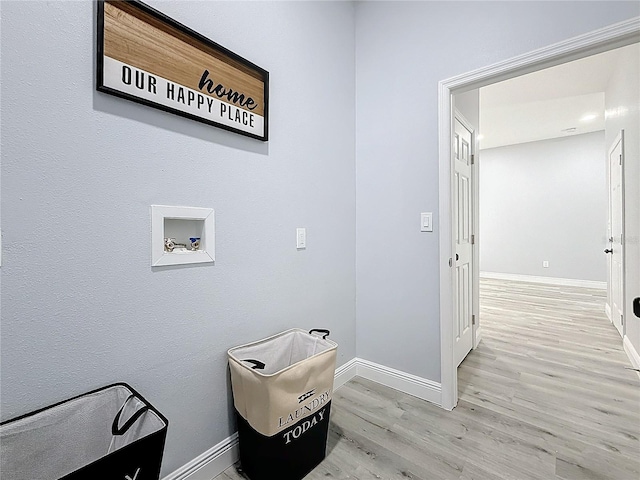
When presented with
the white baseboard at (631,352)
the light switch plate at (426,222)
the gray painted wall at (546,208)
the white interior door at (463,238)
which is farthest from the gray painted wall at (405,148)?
the gray painted wall at (546,208)

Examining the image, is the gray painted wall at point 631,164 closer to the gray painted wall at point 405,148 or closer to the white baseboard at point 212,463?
the gray painted wall at point 405,148

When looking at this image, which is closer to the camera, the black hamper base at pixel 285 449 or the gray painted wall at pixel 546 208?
the black hamper base at pixel 285 449

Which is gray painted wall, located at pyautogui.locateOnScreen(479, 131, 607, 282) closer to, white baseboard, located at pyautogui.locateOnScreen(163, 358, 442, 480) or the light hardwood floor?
the light hardwood floor

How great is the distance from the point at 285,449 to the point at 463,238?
6.76 ft

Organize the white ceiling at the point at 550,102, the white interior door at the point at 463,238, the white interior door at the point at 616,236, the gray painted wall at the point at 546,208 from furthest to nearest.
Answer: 1. the gray painted wall at the point at 546,208
2. the white ceiling at the point at 550,102
3. the white interior door at the point at 616,236
4. the white interior door at the point at 463,238

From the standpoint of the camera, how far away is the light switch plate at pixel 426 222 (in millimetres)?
1940

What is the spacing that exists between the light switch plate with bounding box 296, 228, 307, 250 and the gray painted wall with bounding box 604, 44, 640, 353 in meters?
2.64

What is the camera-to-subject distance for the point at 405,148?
2037 mm

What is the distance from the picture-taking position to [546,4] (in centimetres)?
153

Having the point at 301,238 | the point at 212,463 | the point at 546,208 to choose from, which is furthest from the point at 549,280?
the point at 212,463

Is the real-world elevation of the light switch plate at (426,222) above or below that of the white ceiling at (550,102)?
below

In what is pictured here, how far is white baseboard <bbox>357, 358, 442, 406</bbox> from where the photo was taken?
1.96 metres

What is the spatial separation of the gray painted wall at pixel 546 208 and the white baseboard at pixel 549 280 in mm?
68

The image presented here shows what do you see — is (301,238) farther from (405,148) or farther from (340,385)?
(340,385)
